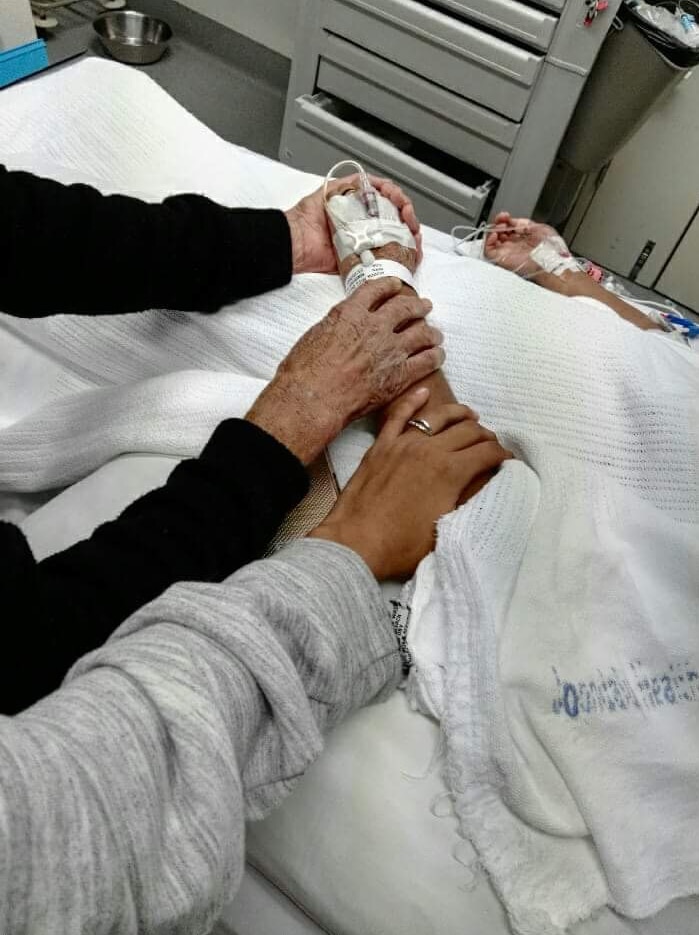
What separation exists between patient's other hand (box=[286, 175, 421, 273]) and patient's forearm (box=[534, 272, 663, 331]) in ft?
1.06

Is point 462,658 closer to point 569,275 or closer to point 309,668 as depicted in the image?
point 309,668

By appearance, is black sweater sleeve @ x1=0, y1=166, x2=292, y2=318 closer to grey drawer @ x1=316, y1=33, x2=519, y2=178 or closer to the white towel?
the white towel

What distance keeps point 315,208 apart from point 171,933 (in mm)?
931

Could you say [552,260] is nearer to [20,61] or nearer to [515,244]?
[515,244]

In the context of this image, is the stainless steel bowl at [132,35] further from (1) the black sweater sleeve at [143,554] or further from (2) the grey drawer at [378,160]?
(1) the black sweater sleeve at [143,554]

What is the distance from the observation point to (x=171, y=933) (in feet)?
1.62

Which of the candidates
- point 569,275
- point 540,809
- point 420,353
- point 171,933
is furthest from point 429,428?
point 569,275

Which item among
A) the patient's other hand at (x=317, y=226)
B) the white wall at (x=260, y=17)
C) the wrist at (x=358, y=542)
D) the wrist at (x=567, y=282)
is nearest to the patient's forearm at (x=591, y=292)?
the wrist at (x=567, y=282)

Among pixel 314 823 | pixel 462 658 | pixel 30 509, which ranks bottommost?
pixel 30 509

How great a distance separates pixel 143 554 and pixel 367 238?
591 mm

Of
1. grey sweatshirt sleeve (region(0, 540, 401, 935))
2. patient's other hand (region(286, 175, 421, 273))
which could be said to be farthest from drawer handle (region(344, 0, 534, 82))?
grey sweatshirt sleeve (region(0, 540, 401, 935))

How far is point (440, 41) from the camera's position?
1654 millimetres

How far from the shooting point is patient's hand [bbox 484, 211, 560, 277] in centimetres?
131

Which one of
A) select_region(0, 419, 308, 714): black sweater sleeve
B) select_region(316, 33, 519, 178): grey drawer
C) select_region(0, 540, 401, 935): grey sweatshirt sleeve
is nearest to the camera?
select_region(0, 540, 401, 935): grey sweatshirt sleeve
